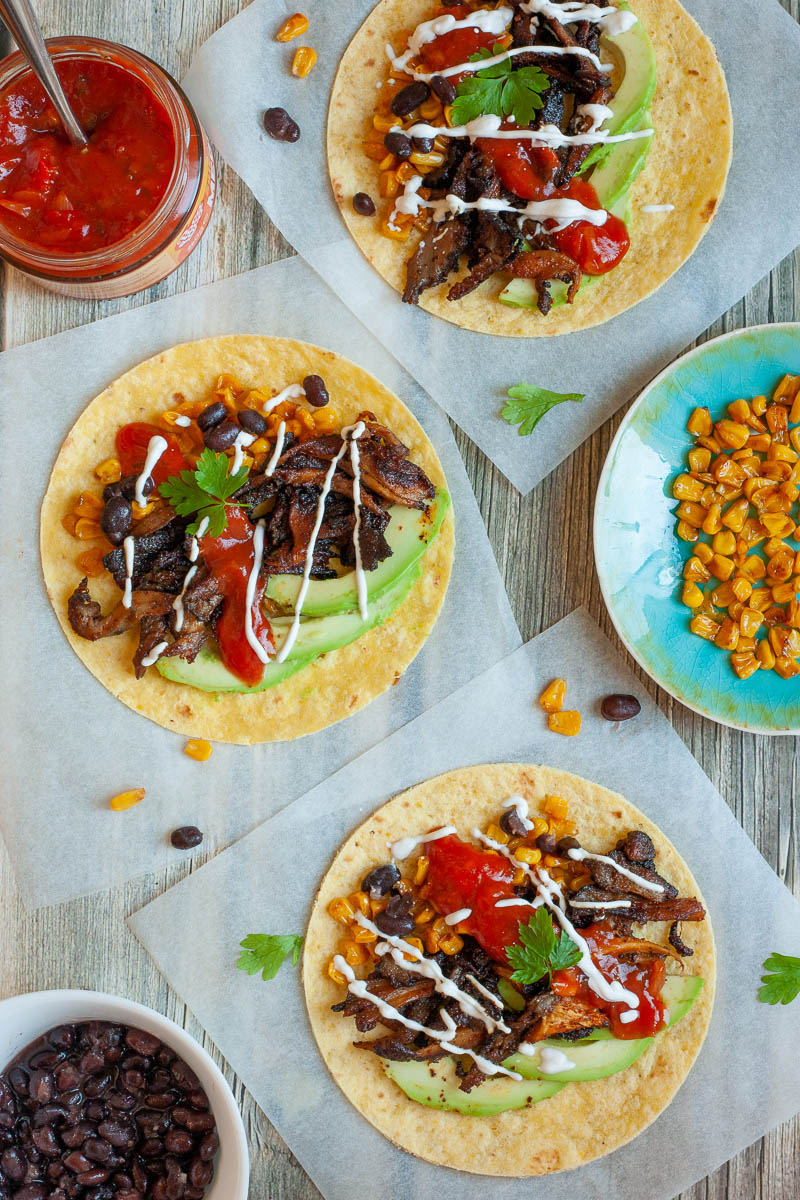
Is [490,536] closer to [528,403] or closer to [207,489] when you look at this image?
[528,403]

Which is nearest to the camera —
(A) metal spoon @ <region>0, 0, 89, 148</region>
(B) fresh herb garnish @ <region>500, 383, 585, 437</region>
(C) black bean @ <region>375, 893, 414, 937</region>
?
(A) metal spoon @ <region>0, 0, 89, 148</region>

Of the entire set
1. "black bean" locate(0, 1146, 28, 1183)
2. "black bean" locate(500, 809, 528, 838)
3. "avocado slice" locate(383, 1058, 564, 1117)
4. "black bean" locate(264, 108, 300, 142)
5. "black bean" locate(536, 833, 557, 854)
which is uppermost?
"black bean" locate(264, 108, 300, 142)

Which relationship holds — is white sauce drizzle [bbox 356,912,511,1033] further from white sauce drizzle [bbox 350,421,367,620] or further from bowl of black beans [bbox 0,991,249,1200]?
white sauce drizzle [bbox 350,421,367,620]

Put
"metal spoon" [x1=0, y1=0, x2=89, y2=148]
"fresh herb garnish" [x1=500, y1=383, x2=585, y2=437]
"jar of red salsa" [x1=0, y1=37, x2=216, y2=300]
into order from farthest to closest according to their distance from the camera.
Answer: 1. "fresh herb garnish" [x1=500, y1=383, x2=585, y2=437]
2. "jar of red salsa" [x1=0, y1=37, x2=216, y2=300]
3. "metal spoon" [x1=0, y1=0, x2=89, y2=148]

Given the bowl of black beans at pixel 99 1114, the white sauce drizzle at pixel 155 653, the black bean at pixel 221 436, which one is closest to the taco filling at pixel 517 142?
the black bean at pixel 221 436

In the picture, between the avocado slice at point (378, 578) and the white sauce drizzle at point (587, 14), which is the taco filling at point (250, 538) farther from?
the white sauce drizzle at point (587, 14)

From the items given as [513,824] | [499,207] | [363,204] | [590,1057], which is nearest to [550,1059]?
[590,1057]

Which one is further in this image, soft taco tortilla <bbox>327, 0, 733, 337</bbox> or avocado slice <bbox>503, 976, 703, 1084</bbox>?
soft taco tortilla <bbox>327, 0, 733, 337</bbox>

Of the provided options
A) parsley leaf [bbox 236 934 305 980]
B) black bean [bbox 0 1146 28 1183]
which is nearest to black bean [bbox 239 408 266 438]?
parsley leaf [bbox 236 934 305 980]
